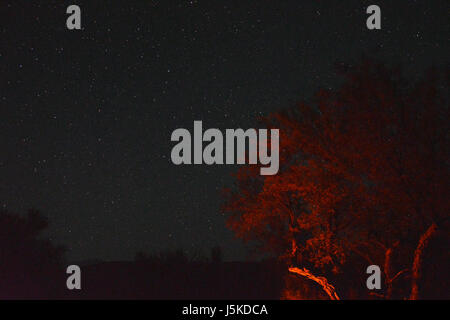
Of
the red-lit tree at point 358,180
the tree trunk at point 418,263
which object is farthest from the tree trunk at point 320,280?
the tree trunk at point 418,263

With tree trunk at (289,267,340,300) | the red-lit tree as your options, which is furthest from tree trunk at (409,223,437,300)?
tree trunk at (289,267,340,300)

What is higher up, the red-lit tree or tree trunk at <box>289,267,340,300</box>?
the red-lit tree

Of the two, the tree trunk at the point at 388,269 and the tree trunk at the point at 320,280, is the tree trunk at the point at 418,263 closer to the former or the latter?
the tree trunk at the point at 388,269

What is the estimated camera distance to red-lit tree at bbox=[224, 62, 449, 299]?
56.0 ft

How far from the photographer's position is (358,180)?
17797mm

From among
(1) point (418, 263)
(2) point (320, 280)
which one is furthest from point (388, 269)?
(2) point (320, 280)

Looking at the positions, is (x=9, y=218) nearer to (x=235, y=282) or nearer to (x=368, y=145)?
(x=235, y=282)

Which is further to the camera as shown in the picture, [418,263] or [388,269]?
[388,269]

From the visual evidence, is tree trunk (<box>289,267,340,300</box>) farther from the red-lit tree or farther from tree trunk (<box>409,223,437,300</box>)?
tree trunk (<box>409,223,437,300</box>)

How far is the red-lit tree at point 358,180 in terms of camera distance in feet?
56.0

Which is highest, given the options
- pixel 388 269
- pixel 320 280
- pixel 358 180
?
pixel 358 180

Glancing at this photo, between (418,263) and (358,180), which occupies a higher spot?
(358,180)

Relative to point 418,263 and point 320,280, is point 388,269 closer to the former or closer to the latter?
point 418,263
